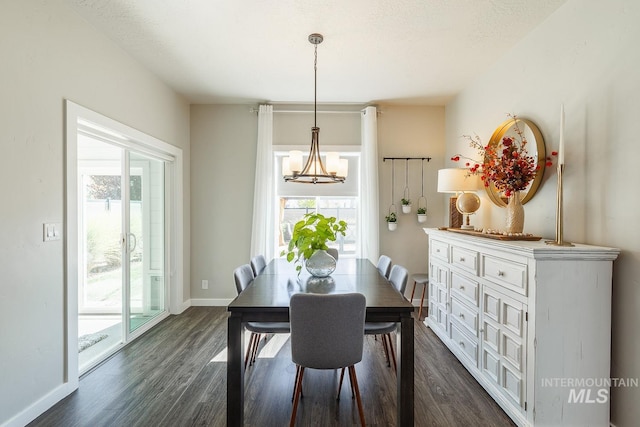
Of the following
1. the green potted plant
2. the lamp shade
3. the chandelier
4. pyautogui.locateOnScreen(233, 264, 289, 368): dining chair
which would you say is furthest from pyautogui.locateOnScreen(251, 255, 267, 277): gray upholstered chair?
the lamp shade

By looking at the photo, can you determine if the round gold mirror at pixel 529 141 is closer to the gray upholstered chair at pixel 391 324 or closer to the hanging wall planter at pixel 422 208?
the gray upholstered chair at pixel 391 324

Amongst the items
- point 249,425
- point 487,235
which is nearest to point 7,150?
point 249,425

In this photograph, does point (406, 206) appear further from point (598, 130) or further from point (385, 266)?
point (598, 130)

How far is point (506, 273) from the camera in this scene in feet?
6.86

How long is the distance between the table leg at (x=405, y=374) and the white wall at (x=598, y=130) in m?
1.15

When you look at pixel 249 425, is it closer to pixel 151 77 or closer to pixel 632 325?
pixel 632 325

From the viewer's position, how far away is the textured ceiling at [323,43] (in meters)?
2.28

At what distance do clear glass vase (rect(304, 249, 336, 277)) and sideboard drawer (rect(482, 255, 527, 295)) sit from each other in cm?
112

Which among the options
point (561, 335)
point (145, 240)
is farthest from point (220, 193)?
point (561, 335)

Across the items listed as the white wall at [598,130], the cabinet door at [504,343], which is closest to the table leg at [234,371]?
the cabinet door at [504,343]

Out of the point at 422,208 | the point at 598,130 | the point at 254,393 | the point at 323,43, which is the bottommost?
the point at 254,393

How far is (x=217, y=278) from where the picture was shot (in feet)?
14.1

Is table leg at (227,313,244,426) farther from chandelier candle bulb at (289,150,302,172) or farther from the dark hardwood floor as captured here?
chandelier candle bulb at (289,150,302,172)

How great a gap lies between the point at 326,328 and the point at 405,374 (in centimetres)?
56
